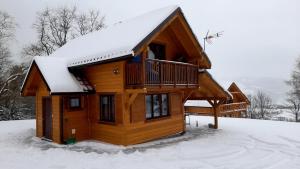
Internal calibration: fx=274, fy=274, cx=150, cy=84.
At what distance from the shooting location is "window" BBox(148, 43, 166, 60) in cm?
1392

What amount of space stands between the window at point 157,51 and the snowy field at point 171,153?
13.9 feet

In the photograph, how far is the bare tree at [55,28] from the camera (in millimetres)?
29906

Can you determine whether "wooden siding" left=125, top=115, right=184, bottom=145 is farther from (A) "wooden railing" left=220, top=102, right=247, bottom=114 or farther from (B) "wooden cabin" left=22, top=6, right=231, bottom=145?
(A) "wooden railing" left=220, top=102, right=247, bottom=114

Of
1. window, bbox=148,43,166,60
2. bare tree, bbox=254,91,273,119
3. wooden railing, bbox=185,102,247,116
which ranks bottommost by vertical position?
bare tree, bbox=254,91,273,119

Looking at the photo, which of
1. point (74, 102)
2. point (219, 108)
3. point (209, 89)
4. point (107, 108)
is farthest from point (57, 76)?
point (219, 108)

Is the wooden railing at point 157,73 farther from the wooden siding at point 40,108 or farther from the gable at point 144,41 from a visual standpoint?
the wooden siding at point 40,108

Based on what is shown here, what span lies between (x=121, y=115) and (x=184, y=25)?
537cm

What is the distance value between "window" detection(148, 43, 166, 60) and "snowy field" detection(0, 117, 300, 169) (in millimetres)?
4248

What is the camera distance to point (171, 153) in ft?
34.6

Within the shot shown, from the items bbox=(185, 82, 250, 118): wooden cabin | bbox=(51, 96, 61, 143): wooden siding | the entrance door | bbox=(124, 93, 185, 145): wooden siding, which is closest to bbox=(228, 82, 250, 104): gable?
bbox=(185, 82, 250, 118): wooden cabin

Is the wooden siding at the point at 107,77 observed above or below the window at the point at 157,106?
above

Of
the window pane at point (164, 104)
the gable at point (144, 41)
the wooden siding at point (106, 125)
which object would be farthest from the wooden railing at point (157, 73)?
the window pane at point (164, 104)

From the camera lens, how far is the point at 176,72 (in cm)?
1283

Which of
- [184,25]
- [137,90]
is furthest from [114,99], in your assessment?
[184,25]
